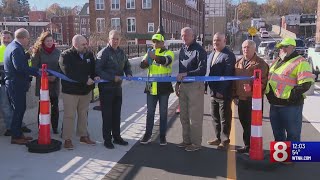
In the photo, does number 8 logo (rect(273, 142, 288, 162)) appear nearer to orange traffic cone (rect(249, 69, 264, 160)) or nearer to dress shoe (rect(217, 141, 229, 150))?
orange traffic cone (rect(249, 69, 264, 160))

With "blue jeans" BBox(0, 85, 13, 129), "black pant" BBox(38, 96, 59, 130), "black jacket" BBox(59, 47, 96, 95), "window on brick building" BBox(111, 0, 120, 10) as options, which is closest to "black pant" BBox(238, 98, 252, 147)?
"black jacket" BBox(59, 47, 96, 95)

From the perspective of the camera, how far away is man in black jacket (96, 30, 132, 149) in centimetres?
703

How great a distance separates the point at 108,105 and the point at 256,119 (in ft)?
8.25

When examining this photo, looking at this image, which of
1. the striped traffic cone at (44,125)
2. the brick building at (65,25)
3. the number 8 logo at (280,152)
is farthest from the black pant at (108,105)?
the brick building at (65,25)

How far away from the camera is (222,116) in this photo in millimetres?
7160

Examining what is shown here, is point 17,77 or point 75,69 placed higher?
point 75,69

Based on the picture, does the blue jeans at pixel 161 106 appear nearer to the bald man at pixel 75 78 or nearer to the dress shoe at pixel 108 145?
the dress shoe at pixel 108 145

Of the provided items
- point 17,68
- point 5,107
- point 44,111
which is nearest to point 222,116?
point 44,111

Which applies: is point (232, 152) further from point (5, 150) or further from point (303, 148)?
point (5, 150)

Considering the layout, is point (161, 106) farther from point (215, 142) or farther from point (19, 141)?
point (19, 141)

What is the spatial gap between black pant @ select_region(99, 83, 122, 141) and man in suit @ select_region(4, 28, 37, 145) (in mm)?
1254

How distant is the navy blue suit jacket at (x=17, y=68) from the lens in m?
6.98

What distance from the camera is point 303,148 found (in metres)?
4.67

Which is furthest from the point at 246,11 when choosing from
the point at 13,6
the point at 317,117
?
the point at 317,117
